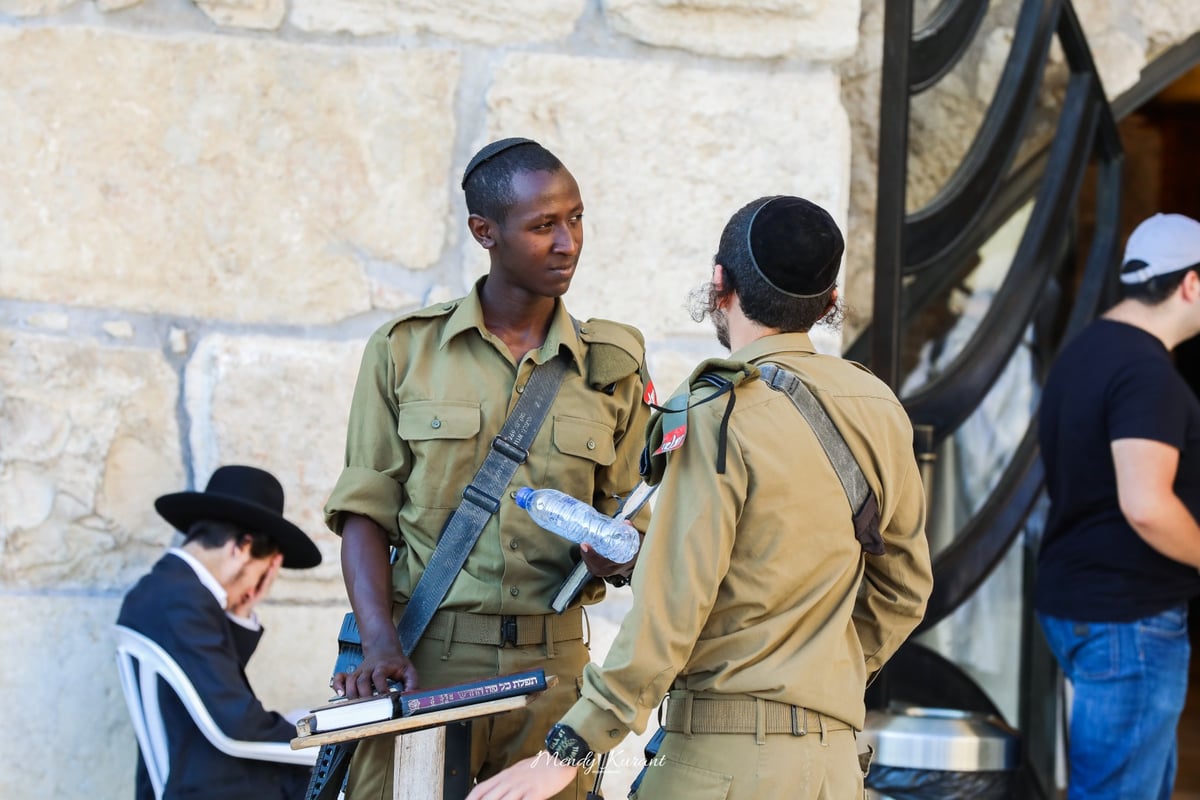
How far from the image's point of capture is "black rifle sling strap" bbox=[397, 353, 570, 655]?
2279 millimetres

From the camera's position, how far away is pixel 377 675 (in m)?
2.13

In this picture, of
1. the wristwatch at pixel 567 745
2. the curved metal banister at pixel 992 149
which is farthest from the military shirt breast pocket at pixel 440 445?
the curved metal banister at pixel 992 149

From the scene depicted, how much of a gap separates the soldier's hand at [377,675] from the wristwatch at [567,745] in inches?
12.6

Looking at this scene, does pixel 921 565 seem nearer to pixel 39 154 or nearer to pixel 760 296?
pixel 760 296

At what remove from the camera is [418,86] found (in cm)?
308

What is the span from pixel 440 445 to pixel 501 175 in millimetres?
477

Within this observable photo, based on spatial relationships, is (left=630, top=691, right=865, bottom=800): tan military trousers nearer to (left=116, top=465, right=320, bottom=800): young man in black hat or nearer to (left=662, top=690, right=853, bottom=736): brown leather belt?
(left=662, top=690, right=853, bottom=736): brown leather belt

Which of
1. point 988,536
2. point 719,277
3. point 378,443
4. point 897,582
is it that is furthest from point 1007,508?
point 378,443

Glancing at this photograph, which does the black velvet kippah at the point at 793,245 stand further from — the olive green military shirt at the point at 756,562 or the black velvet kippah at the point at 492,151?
the black velvet kippah at the point at 492,151

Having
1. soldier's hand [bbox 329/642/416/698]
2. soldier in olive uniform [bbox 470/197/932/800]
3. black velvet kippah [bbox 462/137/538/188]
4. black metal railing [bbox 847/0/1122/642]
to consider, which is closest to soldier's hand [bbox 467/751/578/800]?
soldier in olive uniform [bbox 470/197/932/800]

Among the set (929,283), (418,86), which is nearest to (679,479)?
(418,86)

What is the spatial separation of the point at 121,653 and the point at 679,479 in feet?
5.11

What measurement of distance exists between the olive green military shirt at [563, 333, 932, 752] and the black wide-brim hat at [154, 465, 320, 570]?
1.18 metres

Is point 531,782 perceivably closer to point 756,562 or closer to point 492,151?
point 756,562
